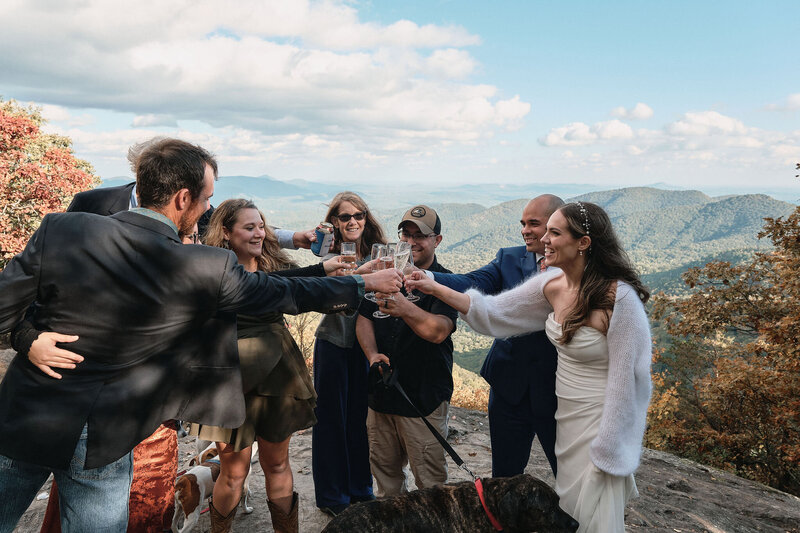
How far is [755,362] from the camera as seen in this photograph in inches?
383

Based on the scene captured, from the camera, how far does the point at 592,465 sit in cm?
270

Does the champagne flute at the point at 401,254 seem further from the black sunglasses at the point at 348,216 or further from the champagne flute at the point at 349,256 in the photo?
the black sunglasses at the point at 348,216

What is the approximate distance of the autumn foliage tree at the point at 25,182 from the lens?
13703 millimetres

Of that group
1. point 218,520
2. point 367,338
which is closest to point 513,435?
point 367,338

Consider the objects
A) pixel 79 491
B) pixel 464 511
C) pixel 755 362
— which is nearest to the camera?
pixel 79 491

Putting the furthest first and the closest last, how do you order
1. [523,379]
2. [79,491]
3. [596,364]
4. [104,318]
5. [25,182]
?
[25,182] → [523,379] → [596,364] → [79,491] → [104,318]

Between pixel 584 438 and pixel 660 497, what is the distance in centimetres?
406

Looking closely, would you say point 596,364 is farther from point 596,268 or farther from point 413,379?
point 413,379

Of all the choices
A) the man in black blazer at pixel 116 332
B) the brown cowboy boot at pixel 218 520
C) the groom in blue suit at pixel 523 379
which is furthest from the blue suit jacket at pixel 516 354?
the brown cowboy boot at pixel 218 520

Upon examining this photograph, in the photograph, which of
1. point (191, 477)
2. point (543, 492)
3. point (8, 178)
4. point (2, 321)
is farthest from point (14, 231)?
point (543, 492)

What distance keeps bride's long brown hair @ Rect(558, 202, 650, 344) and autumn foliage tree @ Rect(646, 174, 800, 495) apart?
23.5 ft

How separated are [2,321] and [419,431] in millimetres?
2654

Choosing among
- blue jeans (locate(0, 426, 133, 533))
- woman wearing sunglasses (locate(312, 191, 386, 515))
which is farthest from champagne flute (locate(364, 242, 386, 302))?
blue jeans (locate(0, 426, 133, 533))

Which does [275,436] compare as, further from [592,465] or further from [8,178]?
[8,178]
